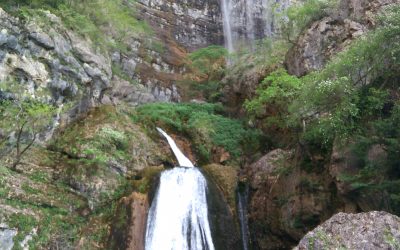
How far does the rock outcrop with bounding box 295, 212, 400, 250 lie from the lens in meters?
9.29

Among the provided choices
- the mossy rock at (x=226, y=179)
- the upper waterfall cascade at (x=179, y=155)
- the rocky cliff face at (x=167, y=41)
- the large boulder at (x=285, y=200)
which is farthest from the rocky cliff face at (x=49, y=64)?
the large boulder at (x=285, y=200)

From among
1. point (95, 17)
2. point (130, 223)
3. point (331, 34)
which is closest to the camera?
point (130, 223)

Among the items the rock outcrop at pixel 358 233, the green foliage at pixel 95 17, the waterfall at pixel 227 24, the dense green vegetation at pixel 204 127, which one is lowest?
the rock outcrop at pixel 358 233

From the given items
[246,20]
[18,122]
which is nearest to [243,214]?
[18,122]

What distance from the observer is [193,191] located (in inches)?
685

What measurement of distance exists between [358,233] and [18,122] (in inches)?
514

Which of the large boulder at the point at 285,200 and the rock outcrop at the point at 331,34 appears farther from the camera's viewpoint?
the rock outcrop at the point at 331,34

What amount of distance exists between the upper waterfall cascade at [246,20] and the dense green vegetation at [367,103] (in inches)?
946

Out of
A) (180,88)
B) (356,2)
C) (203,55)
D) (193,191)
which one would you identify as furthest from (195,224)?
(203,55)

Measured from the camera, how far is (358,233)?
9594mm

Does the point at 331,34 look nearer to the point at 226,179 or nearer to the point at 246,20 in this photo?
the point at 226,179

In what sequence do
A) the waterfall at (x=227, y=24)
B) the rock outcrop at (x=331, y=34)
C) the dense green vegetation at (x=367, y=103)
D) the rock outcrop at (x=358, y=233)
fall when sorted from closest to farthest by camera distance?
the rock outcrop at (x=358, y=233) → the dense green vegetation at (x=367, y=103) → the rock outcrop at (x=331, y=34) → the waterfall at (x=227, y=24)

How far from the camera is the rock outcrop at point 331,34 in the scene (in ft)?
63.1

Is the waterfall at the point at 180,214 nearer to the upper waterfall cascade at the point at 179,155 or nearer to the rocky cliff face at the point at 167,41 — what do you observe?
the upper waterfall cascade at the point at 179,155
